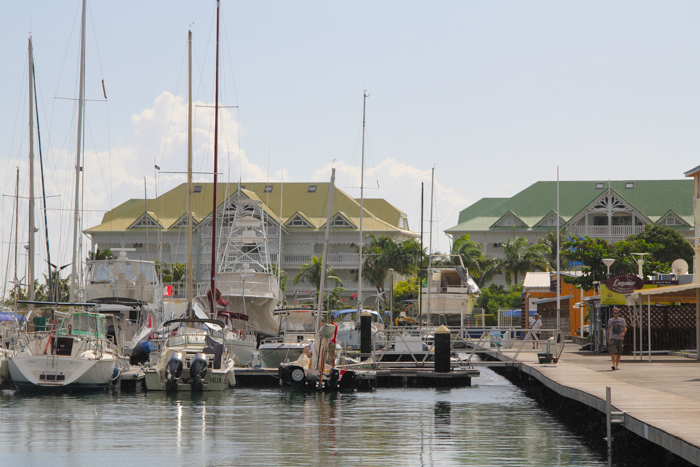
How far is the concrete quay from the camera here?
13008 mm

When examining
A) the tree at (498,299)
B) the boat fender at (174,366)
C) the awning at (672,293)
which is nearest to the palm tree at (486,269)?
the tree at (498,299)

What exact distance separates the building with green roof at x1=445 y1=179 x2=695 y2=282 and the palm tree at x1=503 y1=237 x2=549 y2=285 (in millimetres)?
9607

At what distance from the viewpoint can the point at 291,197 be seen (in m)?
111

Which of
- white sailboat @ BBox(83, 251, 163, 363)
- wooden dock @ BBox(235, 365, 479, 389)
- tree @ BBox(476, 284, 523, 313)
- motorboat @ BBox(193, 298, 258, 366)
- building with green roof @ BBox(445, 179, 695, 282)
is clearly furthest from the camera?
building with green roof @ BBox(445, 179, 695, 282)

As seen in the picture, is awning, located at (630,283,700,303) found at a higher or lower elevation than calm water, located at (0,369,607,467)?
higher

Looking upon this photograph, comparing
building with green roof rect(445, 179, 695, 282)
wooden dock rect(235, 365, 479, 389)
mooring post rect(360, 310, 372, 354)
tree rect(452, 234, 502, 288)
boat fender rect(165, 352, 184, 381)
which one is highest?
building with green roof rect(445, 179, 695, 282)

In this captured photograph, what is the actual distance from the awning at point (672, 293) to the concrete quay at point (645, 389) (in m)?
2.12

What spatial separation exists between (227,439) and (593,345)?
23.3 metres

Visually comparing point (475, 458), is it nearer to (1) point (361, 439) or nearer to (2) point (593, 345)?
(1) point (361, 439)

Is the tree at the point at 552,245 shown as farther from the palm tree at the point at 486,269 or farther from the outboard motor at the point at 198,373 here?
the outboard motor at the point at 198,373

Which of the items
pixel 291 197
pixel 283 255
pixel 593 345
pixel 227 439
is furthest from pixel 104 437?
pixel 291 197

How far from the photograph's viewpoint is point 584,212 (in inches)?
3912

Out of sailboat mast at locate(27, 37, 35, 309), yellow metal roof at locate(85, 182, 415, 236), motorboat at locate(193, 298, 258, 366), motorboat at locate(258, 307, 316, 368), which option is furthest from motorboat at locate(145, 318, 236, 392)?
yellow metal roof at locate(85, 182, 415, 236)

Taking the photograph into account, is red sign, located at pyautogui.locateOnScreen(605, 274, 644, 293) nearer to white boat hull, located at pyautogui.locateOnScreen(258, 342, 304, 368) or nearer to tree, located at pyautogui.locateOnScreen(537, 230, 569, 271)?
white boat hull, located at pyautogui.locateOnScreen(258, 342, 304, 368)
